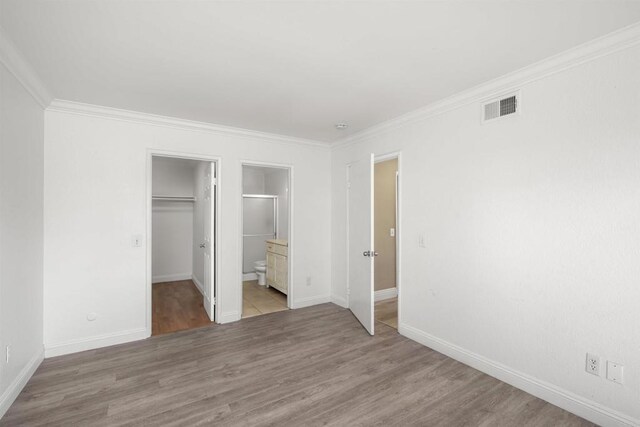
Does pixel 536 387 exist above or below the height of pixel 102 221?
below

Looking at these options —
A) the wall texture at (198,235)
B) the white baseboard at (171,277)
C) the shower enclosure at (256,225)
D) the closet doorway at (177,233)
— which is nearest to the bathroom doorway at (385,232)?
the shower enclosure at (256,225)

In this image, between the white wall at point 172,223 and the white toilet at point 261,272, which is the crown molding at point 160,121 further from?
the white toilet at point 261,272

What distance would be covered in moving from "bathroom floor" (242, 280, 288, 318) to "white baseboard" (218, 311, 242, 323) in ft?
0.58

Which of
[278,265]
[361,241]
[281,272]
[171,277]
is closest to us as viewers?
[361,241]

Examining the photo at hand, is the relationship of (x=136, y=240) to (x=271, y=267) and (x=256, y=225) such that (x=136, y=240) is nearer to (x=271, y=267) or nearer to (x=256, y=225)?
(x=271, y=267)

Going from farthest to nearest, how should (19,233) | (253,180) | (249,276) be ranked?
(253,180), (249,276), (19,233)

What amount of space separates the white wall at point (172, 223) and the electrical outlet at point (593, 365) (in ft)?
19.6

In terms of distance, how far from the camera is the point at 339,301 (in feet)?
15.1

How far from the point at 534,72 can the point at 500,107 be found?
0.33 metres

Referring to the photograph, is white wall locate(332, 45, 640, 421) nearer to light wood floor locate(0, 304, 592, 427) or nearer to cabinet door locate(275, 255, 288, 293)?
light wood floor locate(0, 304, 592, 427)

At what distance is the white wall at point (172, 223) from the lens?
5.88 m

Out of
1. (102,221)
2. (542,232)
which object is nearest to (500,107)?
(542,232)

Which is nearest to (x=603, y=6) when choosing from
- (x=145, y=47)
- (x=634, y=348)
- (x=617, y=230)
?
(x=617, y=230)

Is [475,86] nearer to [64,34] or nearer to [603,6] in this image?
[603,6]
